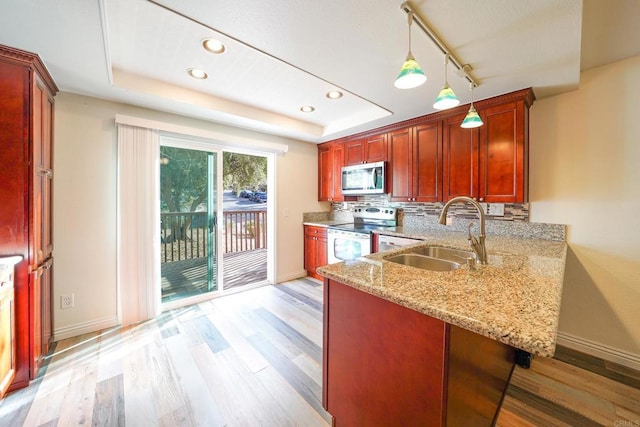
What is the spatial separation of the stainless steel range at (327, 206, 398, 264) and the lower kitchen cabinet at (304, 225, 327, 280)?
0.44ft

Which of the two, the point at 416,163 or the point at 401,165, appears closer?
the point at 416,163

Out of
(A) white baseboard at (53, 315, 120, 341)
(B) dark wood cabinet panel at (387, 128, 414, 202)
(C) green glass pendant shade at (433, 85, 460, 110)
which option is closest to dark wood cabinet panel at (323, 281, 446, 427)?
(C) green glass pendant shade at (433, 85, 460, 110)

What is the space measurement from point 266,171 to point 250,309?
2089 millimetres

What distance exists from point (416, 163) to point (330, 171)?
1.51 meters

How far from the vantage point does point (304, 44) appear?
5.50ft

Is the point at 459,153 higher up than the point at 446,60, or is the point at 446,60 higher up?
the point at 446,60

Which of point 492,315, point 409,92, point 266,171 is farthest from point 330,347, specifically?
point 266,171

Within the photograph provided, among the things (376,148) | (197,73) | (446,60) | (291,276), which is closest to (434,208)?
(376,148)

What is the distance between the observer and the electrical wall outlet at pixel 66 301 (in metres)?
2.34

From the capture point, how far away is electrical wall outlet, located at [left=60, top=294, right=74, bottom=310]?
2336mm

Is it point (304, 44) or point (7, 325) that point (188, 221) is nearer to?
point (7, 325)

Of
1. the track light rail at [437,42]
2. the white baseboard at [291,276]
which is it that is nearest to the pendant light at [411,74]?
the track light rail at [437,42]

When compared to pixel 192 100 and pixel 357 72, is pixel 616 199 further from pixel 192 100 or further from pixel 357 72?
pixel 192 100

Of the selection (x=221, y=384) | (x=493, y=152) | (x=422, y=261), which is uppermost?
(x=493, y=152)
